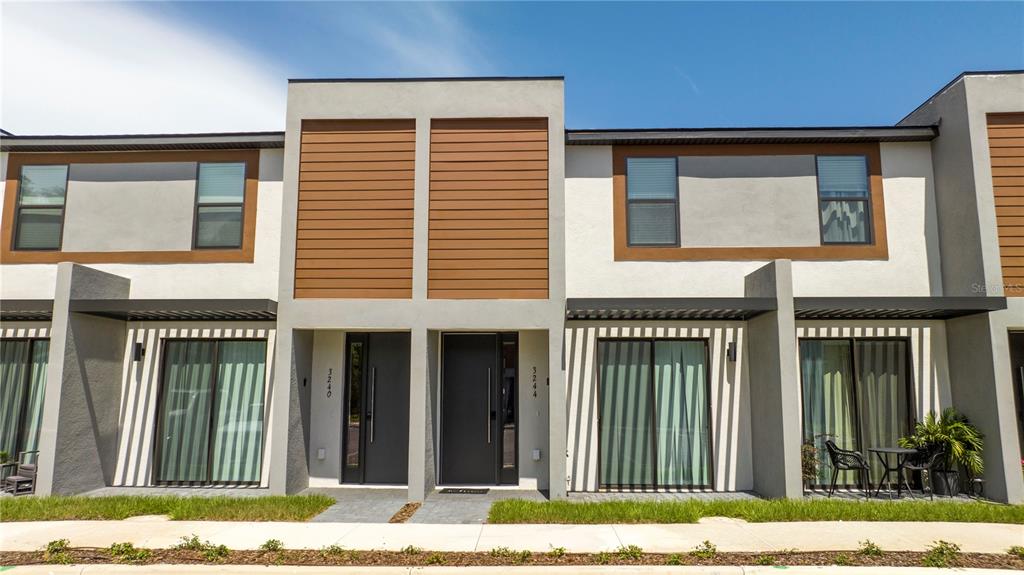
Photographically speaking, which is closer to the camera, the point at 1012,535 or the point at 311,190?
the point at 1012,535

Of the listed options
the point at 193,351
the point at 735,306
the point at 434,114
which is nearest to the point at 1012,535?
the point at 735,306

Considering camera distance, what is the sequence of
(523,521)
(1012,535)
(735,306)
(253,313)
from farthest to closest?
(253,313) → (735,306) → (523,521) → (1012,535)

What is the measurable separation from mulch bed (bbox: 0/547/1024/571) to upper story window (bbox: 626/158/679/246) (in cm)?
584

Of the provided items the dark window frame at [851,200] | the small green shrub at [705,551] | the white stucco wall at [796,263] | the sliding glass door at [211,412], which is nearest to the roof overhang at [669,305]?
the white stucco wall at [796,263]

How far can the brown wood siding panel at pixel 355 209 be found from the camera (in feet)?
34.3

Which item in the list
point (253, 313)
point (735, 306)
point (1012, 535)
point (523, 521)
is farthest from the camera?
point (253, 313)

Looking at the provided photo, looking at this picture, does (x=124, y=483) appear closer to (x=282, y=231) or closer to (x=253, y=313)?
(x=253, y=313)

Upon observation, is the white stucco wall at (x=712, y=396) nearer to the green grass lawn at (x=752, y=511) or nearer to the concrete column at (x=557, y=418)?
the concrete column at (x=557, y=418)

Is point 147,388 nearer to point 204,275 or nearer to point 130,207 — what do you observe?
point 204,275

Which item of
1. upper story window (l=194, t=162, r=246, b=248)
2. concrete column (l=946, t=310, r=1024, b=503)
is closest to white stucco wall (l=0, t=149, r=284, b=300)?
upper story window (l=194, t=162, r=246, b=248)

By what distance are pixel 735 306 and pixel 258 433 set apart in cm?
834

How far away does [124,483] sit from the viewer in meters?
10.9

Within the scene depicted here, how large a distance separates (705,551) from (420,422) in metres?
4.84

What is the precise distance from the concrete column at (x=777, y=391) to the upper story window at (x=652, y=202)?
1815mm
